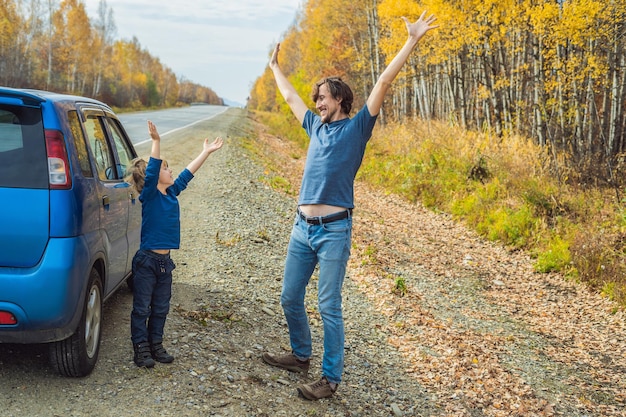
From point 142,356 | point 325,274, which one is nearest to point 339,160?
point 325,274

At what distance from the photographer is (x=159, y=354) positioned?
14.6 ft

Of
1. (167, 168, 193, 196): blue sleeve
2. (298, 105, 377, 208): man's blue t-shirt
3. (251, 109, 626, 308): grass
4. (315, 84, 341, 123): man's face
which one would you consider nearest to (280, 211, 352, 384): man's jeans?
(298, 105, 377, 208): man's blue t-shirt

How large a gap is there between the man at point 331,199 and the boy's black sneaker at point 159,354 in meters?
1.01

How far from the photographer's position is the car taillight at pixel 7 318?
11.5ft

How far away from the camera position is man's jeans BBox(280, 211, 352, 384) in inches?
160

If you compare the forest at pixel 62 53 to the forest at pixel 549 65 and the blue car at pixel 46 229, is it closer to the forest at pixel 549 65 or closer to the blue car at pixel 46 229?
the forest at pixel 549 65

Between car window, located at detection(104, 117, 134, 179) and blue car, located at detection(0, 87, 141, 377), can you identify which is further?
car window, located at detection(104, 117, 134, 179)

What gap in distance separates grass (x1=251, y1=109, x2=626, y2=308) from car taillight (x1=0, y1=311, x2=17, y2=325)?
259 inches

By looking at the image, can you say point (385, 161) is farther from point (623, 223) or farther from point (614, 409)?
point (614, 409)

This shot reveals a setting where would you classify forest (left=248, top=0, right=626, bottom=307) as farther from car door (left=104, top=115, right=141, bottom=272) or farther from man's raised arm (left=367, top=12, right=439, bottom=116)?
car door (left=104, top=115, right=141, bottom=272)

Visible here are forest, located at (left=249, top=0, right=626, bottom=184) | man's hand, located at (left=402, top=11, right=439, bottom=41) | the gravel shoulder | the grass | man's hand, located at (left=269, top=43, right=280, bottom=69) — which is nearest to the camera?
man's hand, located at (left=402, top=11, right=439, bottom=41)

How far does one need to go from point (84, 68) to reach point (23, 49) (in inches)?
399

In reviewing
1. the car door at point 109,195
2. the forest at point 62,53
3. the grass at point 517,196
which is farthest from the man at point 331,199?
the forest at point 62,53

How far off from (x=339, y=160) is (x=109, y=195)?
1727 millimetres
